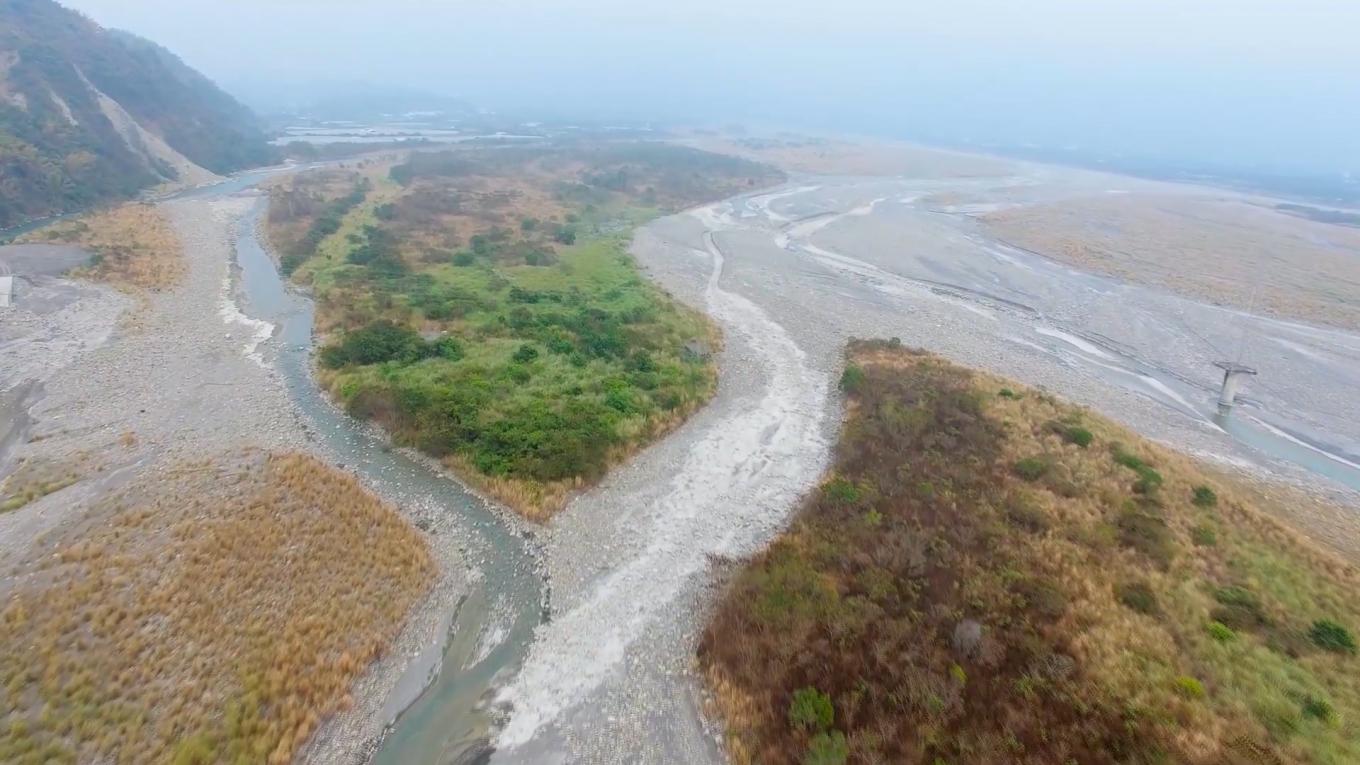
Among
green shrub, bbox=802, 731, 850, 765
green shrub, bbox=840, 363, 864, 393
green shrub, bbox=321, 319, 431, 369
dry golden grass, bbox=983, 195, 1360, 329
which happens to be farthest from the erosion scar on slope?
dry golden grass, bbox=983, 195, 1360, 329

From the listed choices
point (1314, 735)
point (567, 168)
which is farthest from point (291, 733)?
point (567, 168)

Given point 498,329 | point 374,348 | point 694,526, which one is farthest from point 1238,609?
point 374,348

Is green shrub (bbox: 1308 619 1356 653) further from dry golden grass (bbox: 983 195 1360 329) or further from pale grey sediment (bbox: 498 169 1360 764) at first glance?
dry golden grass (bbox: 983 195 1360 329)

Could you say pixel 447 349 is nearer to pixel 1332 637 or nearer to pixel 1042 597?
pixel 1042 597

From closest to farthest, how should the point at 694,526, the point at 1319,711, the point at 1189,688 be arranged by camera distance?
the point at 1319,711
the point at 1189,688
the point at 694,526

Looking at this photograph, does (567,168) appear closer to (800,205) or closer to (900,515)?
(800,205)
